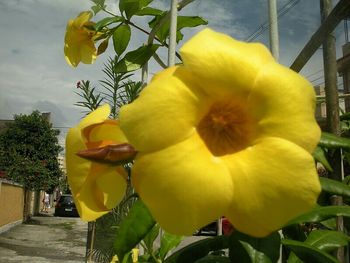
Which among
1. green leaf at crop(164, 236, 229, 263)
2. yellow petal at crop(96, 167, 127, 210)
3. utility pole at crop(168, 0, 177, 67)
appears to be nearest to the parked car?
utility pole at crop(168, 0, 177, 67)

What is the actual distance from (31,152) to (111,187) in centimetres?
2051

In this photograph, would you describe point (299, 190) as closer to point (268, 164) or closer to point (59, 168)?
point (268, 164)

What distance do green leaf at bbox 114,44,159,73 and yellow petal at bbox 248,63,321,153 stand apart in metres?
0.79

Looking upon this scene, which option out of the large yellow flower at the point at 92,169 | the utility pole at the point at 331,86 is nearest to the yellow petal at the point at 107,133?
the large yellow flower at the point at 92,169

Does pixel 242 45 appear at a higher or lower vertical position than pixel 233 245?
higher

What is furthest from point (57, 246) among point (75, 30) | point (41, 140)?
point (75, 30)

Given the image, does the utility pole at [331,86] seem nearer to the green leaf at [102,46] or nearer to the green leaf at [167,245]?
the green leaf at [167,245]

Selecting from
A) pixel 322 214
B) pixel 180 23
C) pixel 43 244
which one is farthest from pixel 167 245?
pixel 43 244

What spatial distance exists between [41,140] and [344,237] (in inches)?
816

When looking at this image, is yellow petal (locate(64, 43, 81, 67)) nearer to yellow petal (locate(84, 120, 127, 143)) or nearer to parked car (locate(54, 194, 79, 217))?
yellow petal (locate(84, 120, 127, 143))

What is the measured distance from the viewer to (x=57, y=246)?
38.0ft

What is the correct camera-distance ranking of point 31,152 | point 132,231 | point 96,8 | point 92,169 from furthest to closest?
point 31,152 → point 96,8 → point 132,231 → point 92,169

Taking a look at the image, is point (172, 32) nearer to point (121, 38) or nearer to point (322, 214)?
point (121, 38)

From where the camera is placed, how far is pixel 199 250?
2.70 feet
